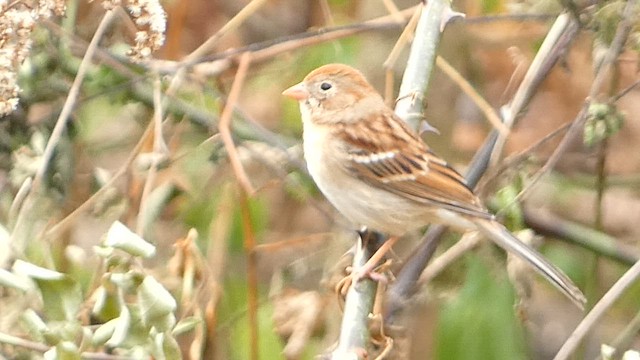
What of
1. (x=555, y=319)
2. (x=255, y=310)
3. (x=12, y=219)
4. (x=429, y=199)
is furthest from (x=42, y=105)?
(x=555, y=319)

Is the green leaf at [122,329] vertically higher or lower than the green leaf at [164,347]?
higher

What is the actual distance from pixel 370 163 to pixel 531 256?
0.58 m

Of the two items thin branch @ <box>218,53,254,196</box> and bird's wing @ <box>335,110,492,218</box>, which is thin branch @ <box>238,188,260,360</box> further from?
bird's wing @ <box>335,110,492,218</box>

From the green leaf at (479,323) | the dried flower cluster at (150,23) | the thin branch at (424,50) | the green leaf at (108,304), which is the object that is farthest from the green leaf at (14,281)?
the green leaf at (479,323)

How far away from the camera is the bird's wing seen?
273 cm

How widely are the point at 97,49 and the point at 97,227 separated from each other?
1.31 metres

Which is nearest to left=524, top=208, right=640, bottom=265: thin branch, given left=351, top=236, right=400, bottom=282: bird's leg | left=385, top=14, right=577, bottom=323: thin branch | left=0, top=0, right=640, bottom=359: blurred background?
left=0, top=0, right=640, bottom=359: blurred background

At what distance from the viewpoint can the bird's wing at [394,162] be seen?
2.73 metres

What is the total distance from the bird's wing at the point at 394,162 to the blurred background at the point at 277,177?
12 cm

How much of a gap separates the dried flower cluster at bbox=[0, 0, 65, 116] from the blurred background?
55 cm

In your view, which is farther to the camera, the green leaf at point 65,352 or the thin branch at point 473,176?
the thin branch at point 473,176

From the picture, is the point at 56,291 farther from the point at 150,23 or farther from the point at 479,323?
the point at 479,323

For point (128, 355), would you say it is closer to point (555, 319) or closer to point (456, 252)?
point (456, 252)

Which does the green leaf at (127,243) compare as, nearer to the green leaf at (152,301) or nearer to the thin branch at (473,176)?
the green leaf at (152,301)
